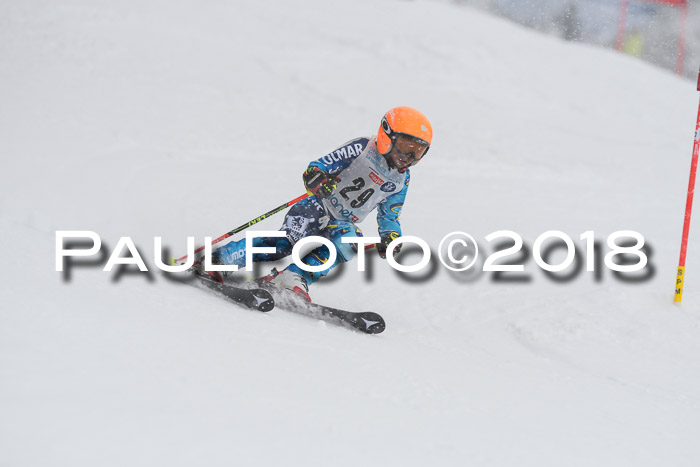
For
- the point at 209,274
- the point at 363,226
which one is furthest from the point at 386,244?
the point at 363,226

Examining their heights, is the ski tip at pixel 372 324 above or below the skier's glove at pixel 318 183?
below

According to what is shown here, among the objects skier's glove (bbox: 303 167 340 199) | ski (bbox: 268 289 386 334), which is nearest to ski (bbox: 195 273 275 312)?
ski (bbox: 268 289 386 334)

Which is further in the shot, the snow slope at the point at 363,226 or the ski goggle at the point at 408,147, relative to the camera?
the ski goggle at the point at 408,147

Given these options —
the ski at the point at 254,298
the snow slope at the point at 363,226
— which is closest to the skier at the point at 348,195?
the ski at the point at 254,298

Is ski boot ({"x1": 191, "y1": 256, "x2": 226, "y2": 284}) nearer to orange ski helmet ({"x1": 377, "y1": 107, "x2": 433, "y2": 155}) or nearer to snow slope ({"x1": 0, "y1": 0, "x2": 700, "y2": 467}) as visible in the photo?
snow slope ({"x1": 0, "y1": 0, "x2": 700, "y2": 467})

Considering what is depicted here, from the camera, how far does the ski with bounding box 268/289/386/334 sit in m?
4.08

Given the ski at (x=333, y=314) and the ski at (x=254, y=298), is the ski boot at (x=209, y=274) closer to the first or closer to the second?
the ski at (x=333, y=314)

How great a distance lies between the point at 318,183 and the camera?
4398mm

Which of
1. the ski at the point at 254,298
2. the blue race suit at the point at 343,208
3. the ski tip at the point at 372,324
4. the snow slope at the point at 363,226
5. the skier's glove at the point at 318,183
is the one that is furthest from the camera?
the blue race suit at the point at 343,208

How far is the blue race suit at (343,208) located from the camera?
4562 mm

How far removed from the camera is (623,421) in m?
2.95

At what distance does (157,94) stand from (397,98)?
11.2 feet

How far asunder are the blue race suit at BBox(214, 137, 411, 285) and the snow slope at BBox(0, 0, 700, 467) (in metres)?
0.59

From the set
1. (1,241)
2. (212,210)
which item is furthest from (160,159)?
(1,241)
